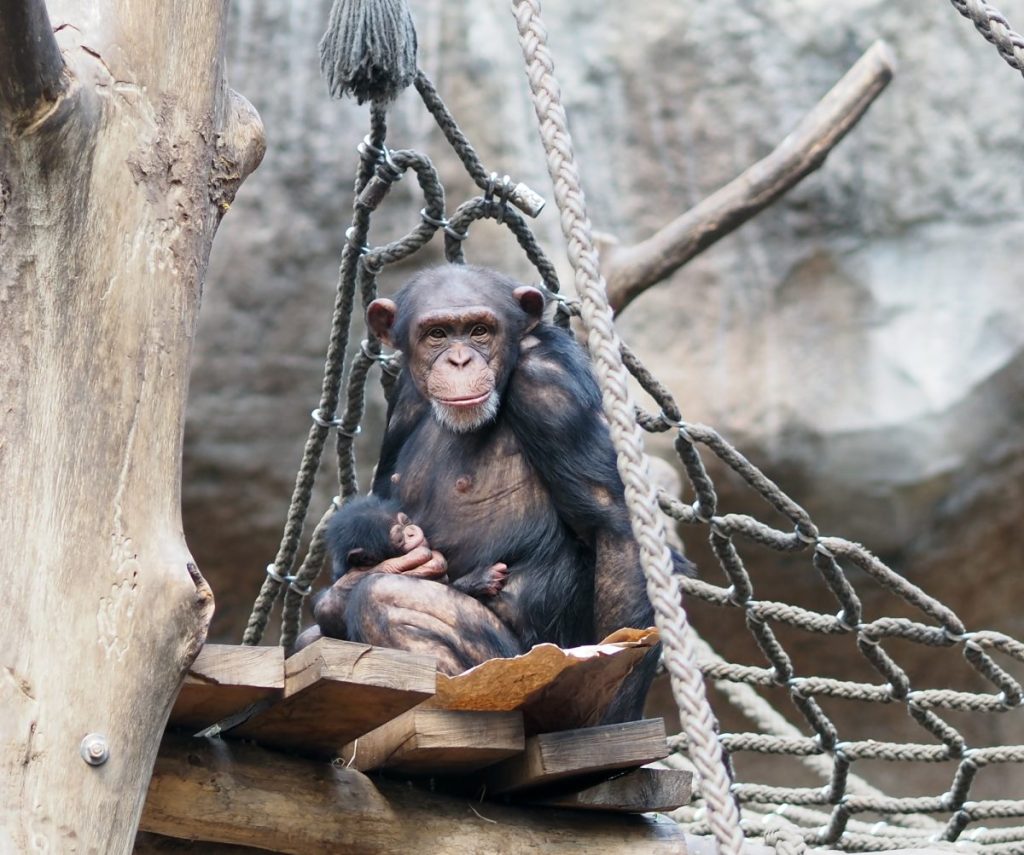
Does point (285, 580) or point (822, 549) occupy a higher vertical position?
point (822, 549)

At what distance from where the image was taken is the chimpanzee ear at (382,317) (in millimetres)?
3480

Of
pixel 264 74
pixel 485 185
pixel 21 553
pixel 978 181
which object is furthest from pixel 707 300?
pixel 21 553

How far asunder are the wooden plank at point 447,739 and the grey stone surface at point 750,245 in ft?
16.0

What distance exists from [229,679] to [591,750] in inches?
24.8

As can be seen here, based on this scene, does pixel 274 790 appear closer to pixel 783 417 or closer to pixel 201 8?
pixel 201 8

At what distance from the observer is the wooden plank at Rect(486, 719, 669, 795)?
2383mm

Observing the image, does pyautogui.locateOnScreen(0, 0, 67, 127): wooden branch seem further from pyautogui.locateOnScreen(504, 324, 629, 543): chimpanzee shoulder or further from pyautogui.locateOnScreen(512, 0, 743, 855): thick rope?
pyautogui.locateOnScreen(504, 324, 629, 543): chimpanzee shoulder

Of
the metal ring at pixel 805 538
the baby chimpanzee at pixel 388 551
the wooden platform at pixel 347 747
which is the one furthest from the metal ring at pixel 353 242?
the wooden platform at pixel 347 747

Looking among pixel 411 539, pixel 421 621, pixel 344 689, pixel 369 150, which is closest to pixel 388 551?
pixel 411 539

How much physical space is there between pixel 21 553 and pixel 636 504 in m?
0.80

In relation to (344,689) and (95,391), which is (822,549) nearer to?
(344,689)

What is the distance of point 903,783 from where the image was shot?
25.8 feet

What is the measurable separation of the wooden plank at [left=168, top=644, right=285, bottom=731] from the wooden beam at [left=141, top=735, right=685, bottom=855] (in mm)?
120

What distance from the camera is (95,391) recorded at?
1.97 metres
